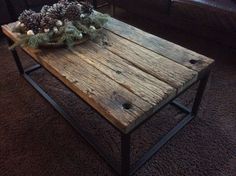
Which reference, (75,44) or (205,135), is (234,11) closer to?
(205,135)

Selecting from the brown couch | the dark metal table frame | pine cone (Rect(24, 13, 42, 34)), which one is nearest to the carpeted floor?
the dark metal table frame

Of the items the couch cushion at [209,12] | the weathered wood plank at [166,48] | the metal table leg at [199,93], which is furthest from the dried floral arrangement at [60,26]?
the couch cushion at [209,12]

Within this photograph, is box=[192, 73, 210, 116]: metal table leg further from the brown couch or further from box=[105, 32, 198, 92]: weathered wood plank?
the brown couch

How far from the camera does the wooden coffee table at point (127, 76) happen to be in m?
0.93

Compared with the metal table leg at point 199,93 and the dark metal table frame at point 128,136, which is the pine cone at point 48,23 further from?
the metal table leg at point 199,93

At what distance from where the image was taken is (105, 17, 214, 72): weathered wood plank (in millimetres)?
1152

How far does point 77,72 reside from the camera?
43.8 inches

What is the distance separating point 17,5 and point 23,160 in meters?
1.64

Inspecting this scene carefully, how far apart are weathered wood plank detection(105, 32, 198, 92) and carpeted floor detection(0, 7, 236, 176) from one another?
42 centimetres

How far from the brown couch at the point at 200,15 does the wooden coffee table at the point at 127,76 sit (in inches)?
30.0

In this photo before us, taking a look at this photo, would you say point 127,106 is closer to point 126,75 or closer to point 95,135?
point 126,75

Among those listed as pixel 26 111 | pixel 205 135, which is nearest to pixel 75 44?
pixel 26 111

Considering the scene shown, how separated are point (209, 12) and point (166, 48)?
82 cm

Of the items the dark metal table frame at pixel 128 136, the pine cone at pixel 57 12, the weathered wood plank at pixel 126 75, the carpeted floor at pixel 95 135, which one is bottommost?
the carpeted floor at pixel 95 135
